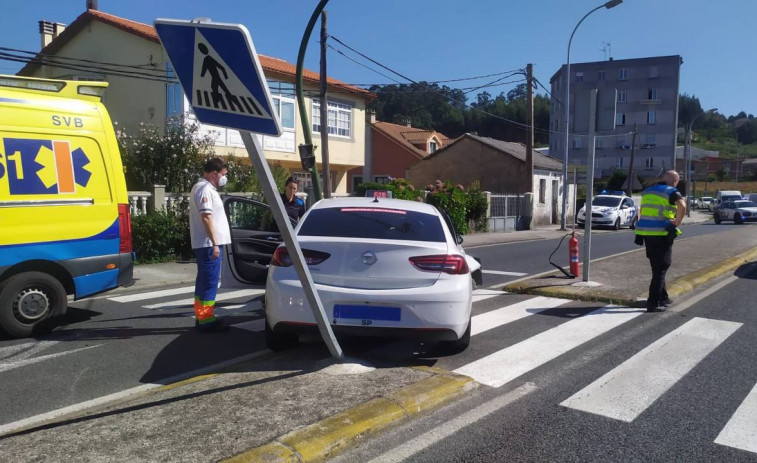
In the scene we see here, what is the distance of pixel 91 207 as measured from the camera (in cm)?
662

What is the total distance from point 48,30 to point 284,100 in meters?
11.8

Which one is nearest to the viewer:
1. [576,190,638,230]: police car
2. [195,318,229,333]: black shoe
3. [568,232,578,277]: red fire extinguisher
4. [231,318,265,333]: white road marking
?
[195,318,229,333]: black shoe

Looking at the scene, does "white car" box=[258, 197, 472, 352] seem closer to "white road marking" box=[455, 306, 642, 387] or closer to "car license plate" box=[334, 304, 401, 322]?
"car license plate" box=[334, 304, 401, 322]

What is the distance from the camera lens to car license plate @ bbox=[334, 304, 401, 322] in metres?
4.85

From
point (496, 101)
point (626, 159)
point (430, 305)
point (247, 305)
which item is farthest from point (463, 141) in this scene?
point (626, 159)

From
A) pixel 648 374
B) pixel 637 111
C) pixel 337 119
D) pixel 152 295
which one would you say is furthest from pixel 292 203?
pixel 637 111

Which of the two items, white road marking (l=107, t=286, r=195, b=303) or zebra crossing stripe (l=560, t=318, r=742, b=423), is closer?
zebra crossing stripe (l=560, t=318, r=742, b=423)

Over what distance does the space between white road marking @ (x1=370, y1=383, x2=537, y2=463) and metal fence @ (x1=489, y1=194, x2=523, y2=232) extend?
21999 millimetres

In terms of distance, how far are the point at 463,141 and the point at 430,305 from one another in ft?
101

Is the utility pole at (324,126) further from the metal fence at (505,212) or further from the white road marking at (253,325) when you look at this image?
the metal fence at (505,212)

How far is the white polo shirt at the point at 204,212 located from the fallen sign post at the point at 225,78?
2.03 metres

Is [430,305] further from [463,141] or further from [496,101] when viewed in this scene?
[496,101]

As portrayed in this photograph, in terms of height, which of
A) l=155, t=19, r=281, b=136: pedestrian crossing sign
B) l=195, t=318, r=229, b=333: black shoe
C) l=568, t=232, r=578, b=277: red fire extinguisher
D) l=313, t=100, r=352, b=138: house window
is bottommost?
l=195, t=318, r=229, b=333: black shoe

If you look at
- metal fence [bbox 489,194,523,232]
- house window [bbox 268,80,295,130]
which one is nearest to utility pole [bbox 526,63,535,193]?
metal fence [bbox 489,194,523,232]
